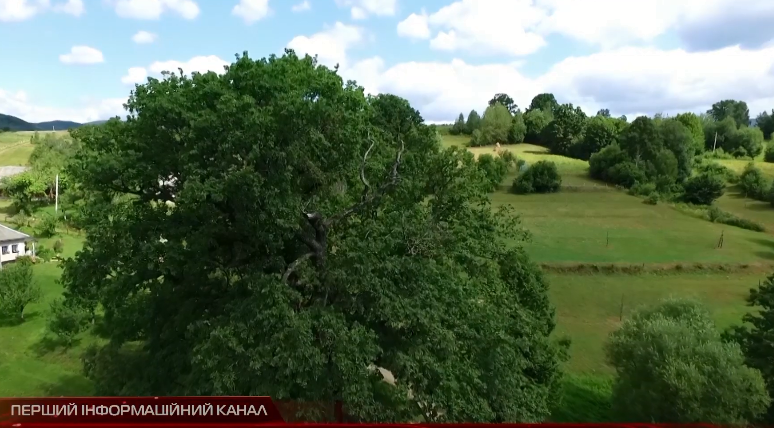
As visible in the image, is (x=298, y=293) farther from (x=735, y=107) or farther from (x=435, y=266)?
(x=735, y=107)

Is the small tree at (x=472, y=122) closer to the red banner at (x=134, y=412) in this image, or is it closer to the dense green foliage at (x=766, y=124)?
the dense green foliage at (x=766, y=124)

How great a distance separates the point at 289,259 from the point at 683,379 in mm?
13532

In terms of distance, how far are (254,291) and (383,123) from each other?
13326 millimetres

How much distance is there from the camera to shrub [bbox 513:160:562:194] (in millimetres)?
70500

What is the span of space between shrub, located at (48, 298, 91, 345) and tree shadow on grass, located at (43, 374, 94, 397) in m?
3.08

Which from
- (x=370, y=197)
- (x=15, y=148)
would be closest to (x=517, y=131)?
(x=370, y=197)

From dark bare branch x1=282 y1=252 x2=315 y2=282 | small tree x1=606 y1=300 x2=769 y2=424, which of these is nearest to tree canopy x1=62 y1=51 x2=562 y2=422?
dark bare branch x1=282 y1=252 x2=315 y2=282

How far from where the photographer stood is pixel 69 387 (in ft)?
68.1

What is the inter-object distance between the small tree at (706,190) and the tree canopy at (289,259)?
63.9 meters

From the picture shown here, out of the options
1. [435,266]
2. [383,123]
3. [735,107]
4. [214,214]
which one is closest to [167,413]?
[214,214]

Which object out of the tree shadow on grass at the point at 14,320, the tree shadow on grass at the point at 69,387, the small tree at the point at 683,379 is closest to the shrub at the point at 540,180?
the small tree at the point at 683,379

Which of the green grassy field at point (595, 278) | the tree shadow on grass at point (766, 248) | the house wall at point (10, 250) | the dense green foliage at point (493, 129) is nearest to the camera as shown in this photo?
the green grassy field at point (595, 278)

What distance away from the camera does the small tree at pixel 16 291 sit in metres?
27.9

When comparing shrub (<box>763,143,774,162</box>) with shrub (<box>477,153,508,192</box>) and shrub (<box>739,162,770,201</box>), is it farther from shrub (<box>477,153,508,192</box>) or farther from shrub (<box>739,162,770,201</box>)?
shrub (<box>477,153,508,192</box>)
